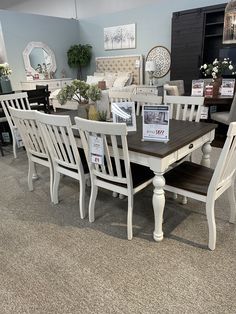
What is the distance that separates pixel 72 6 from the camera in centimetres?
744

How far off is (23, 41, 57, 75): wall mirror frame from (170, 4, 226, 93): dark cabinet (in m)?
3.58

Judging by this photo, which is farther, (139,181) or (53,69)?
(53,69)

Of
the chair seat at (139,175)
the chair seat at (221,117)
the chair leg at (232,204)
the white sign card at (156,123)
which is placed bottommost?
the chair leg at (232,204)

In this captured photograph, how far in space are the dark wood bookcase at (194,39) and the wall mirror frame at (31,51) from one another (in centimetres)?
358

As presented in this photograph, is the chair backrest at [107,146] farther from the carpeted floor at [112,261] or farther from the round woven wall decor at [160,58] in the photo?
the round woven wall decor at [160,58]

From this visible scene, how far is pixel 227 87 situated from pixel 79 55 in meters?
4.82

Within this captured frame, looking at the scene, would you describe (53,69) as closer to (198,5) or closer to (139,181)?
(198,5)

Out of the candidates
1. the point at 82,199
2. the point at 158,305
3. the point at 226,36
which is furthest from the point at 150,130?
the point at 226,36

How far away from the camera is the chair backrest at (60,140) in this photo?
1.84 m

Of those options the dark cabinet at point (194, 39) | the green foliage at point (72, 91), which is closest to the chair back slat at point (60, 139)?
the green foliage at point (72, 91)

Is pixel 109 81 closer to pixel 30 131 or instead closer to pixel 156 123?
pixel 30 131

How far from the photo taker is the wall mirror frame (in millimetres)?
6684

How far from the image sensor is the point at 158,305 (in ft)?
4.56

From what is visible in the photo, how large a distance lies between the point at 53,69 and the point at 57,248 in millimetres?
6489
